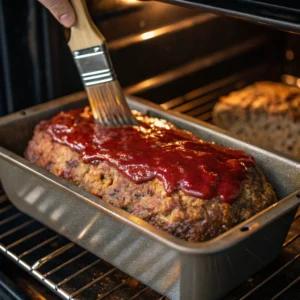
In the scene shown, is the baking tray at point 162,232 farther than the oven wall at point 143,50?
No

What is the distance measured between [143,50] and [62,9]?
0.53 meters

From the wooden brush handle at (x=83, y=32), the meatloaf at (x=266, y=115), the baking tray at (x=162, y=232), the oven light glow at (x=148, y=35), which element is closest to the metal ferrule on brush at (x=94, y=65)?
the wooden brush handle at (x=83, y=32)

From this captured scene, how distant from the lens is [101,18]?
191cm

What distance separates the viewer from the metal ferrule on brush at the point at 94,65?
5.47 feet

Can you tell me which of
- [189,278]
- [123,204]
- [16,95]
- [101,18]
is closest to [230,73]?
[101,18]

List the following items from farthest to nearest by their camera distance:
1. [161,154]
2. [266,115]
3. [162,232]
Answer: [266,115], [161,154], [162,232]

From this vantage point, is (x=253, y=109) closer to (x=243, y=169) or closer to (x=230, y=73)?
(x=230, y=73)

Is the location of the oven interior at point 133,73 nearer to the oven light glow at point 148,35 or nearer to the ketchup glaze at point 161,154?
the oven light glow at point 148,35

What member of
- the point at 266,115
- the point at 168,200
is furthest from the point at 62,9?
the point at 266,115

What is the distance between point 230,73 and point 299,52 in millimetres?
280

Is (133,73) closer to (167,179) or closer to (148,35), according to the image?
(148,35)

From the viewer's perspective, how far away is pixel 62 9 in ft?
5.21

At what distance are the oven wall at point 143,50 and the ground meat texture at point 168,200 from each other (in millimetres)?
317

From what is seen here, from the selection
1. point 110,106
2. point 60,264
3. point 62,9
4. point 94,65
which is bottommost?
point 60,264
